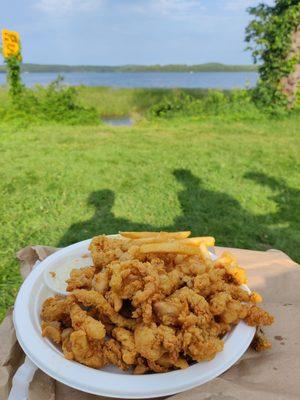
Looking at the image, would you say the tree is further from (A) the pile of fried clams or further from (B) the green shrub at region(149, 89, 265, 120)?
(A) the pile of fried clams

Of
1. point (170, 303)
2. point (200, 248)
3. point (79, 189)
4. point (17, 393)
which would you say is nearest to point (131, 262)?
point (170, 303)

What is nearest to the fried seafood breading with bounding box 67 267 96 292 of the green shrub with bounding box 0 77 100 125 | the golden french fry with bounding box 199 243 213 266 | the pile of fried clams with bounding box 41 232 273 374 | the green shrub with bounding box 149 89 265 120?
the pile of fried clams with bounding box 41 232 273 374

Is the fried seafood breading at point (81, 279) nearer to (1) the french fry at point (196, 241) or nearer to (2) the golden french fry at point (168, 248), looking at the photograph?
(2) the golden french fry at point (168, 248)

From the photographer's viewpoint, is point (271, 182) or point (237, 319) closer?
point (237, 319)

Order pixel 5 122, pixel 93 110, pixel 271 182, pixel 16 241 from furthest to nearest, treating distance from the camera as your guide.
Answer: pixel 93 110 → pixel 5 122 → pixel 271 182 → pixel 16 241

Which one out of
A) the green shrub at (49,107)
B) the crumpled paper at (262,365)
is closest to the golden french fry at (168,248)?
the crumpled paper at (262,365)

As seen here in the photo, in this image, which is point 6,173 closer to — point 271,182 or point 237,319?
point 271,182

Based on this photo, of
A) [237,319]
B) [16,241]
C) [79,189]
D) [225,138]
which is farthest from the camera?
[225,138]

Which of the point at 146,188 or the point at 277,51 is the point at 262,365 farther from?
the point at 277,51
